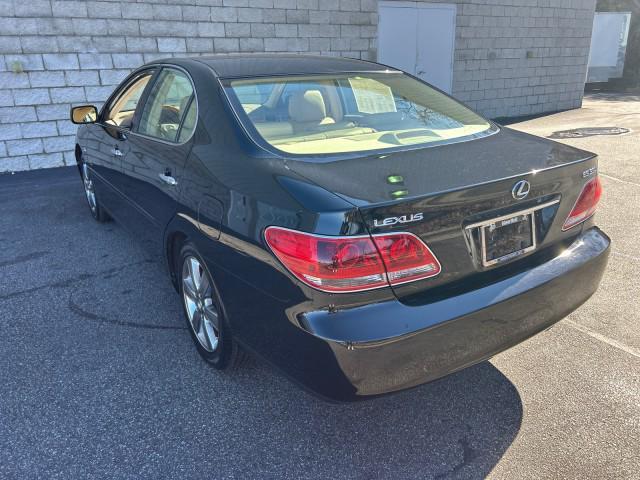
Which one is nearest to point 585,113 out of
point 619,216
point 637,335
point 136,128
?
point 619,216

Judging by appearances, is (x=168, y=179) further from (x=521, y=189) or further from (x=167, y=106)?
(x=521, y=189)

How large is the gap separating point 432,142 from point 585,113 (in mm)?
12325

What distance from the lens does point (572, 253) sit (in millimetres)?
2402

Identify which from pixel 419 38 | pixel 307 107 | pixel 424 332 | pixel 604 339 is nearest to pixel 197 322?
pixel 307 107

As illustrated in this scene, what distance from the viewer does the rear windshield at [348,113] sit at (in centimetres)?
259

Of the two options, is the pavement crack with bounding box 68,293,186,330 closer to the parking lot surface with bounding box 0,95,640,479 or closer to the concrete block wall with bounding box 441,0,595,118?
the parking lot surface with bounding box 0,95,640,479

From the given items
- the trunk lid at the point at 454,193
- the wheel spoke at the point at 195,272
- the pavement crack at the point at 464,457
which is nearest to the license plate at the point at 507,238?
the trunk lid at the point at 454,193

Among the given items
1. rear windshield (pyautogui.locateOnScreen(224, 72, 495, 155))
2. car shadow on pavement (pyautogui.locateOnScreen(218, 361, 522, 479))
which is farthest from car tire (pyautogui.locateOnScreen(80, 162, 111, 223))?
car shadow on pavement (pyautogui.locateOnScreen(218, 361, 522, 479))

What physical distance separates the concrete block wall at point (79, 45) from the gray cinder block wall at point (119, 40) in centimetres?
1

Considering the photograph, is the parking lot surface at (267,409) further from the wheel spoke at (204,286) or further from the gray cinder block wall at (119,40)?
the gray cinder block wall at (119,40)

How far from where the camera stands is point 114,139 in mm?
3863

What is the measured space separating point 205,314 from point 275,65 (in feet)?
4.98

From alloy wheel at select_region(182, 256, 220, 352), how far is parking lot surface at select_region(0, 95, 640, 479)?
18 centimetres

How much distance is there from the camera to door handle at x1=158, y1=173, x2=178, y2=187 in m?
2.82
